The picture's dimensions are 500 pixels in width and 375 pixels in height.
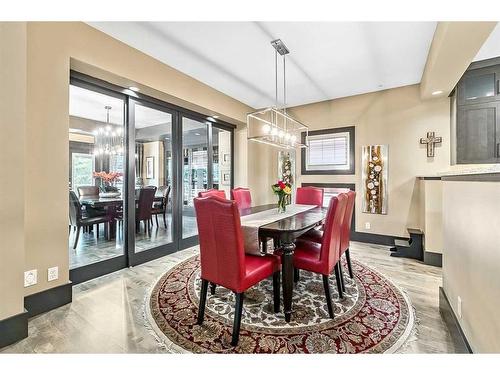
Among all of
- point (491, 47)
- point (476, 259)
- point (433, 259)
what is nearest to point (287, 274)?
point (476, 259)

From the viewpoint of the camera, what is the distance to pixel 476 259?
137cm

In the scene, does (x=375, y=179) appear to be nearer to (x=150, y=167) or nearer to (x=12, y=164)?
(x=150, y=167)

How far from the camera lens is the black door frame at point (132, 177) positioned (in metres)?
2.71

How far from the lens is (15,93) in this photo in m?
1.72

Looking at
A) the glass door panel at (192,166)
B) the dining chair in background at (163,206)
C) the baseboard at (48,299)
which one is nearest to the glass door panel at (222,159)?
the glass door panel at (192,166)

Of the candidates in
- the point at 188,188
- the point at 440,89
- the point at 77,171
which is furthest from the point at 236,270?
the point at 440,89

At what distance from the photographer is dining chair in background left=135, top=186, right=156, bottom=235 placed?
137 inches

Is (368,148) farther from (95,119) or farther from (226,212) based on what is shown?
(95,119)

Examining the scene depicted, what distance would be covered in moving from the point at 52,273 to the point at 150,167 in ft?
6.61

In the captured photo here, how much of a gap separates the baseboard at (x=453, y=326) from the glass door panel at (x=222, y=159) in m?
3.89

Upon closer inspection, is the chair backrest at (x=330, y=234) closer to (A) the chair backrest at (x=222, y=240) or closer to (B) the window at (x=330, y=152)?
(A) the chair backrest at (x=222, y=240)

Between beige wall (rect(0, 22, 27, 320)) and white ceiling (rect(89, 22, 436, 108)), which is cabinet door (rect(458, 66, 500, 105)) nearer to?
white ceiling (rect(89, 22, 436, 108))

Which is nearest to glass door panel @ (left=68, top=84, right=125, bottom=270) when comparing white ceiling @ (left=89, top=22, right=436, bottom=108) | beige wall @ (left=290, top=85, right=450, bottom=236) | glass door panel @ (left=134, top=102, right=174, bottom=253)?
glass door panel @ (left=134, top=102, right=174, bottom=253)
